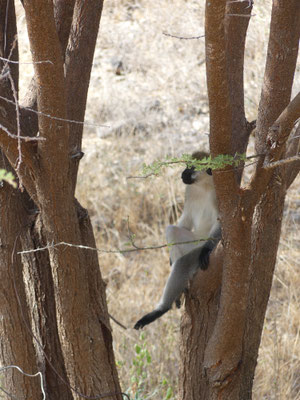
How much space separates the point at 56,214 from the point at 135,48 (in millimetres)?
6195

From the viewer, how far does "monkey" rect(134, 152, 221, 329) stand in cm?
314

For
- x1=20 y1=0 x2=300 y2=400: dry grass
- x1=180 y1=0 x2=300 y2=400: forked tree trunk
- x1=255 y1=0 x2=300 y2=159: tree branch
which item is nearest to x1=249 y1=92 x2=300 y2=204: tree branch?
x1=180 y1=0 x2=300 y2=400: forked tree trunk

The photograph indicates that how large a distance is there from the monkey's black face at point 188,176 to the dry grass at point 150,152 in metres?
1.10

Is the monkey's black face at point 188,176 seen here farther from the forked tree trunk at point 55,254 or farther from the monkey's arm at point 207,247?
the forked tree trunk at point 55,254

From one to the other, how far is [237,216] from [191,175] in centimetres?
166

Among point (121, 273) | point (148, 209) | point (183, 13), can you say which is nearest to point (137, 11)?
point (183, 13)

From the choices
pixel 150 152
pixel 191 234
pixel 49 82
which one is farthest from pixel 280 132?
pixel 150 152

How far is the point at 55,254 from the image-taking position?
2.09m

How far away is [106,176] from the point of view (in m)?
6.94

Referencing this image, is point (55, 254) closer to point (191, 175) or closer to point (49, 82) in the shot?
point (49, 82)

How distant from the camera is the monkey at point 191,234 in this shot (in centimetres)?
314

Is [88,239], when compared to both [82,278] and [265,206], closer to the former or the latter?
[82,278]

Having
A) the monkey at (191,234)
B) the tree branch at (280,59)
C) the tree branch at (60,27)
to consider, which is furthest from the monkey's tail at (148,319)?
the tree branch at (280,59)

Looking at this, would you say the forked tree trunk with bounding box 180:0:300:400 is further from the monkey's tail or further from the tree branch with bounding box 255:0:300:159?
the monkey's tail
